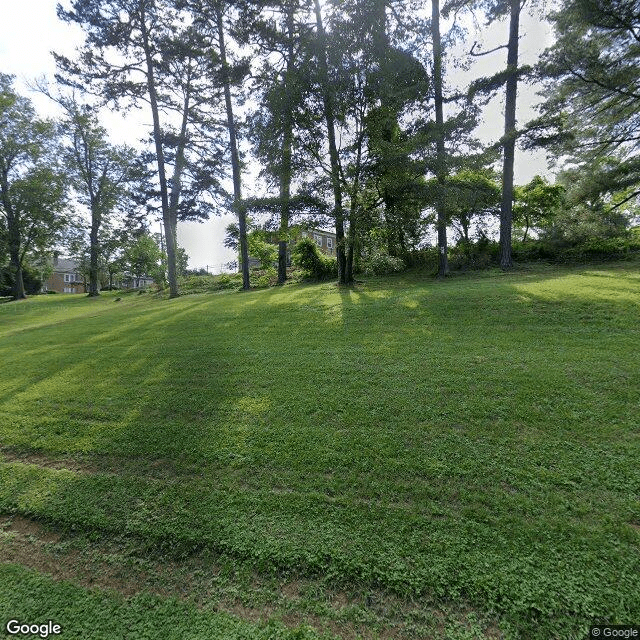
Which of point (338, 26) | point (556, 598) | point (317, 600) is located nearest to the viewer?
point (556, 598)

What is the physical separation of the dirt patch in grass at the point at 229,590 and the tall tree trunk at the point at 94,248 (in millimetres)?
28305

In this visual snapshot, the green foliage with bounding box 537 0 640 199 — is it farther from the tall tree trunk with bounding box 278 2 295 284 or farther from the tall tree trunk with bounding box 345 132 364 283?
the tall tree trunk with bounding box 278 2 295 284

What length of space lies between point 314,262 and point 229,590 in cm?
1430

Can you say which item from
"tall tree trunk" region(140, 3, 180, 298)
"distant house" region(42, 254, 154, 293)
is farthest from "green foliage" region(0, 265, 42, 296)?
"tall tree trunk" region(140, 3, 180, 298)

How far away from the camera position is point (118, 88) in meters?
16.1

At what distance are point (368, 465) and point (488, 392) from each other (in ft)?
6.05

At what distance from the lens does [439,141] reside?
1014cm

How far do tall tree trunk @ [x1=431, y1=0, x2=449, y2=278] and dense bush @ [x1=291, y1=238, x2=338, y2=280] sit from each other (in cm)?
520

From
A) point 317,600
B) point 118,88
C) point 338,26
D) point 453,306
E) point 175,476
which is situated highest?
point 118,88

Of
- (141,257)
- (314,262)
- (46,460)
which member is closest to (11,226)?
(141,257)

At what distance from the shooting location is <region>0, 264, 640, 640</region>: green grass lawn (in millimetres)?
1921

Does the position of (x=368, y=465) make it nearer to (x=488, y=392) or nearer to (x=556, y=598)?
(x=556, y=598)

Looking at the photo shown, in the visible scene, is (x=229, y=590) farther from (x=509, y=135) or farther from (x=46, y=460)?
(x=509, y=135)

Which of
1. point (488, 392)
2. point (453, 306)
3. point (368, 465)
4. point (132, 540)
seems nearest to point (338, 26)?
point (453, 306)
